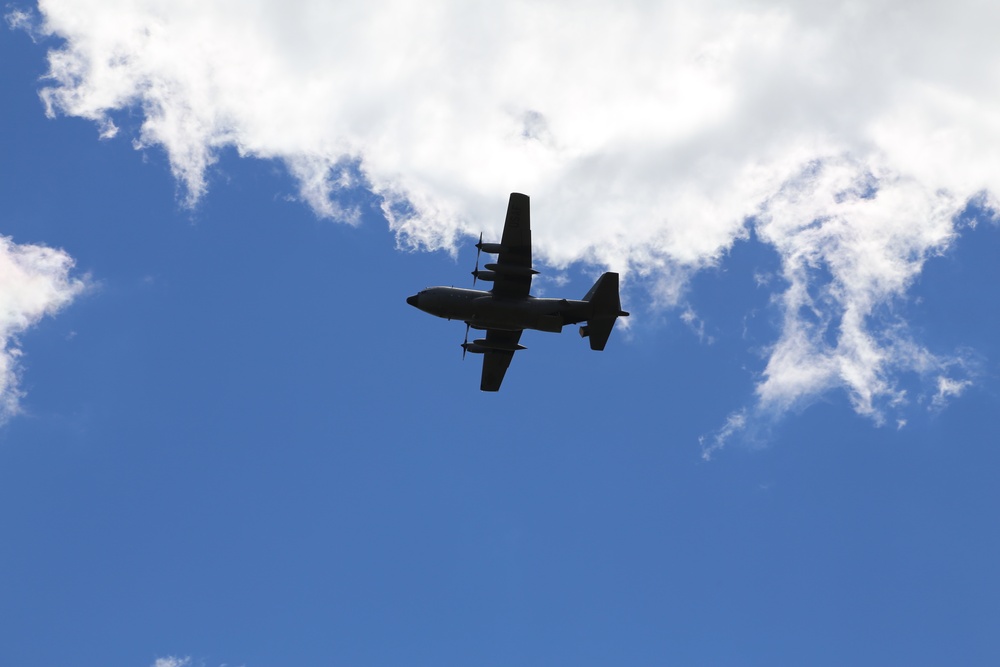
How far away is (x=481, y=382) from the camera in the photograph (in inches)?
2490

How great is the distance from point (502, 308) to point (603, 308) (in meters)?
5.89

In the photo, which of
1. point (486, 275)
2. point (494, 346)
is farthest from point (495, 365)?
point (486, 275)

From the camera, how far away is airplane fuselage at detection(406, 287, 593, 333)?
56.8 m

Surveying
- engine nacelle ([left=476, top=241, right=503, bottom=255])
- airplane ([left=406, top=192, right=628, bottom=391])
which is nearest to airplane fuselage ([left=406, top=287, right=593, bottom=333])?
airplane ([left=406, top=192, right=628, bottom=391])

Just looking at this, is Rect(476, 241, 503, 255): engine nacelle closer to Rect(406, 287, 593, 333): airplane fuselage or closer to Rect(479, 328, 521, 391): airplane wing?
Rect(406, 287, 593, 333): airplane fuselage

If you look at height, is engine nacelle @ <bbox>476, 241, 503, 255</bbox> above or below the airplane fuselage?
above

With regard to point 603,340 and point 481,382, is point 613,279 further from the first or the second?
point 481,382

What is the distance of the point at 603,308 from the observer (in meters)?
57.0

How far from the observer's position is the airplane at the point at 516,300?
55906 mm

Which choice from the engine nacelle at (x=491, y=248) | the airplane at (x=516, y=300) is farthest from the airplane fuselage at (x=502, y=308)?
the engine nacelle at (x=491, y=248)

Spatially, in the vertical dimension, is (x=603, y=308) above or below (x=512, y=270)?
below

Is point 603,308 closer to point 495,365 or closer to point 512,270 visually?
point 512,270

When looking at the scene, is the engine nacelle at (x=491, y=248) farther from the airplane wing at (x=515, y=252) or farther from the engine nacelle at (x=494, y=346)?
the engine nacelle at (x=494, y=346)

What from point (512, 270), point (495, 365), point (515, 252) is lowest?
point (495, 365)
